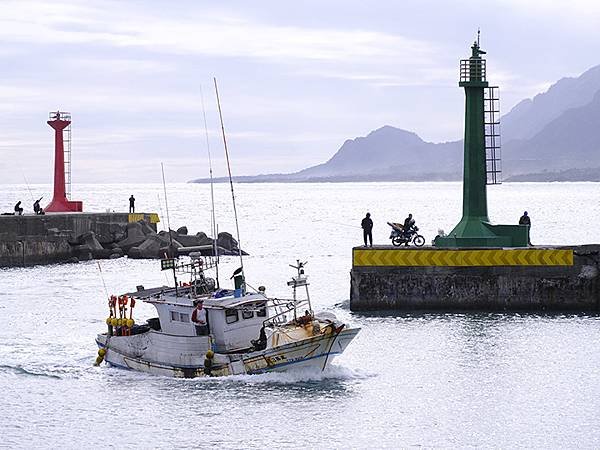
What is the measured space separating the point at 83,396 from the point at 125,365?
274cm

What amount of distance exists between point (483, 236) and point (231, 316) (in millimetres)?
13701

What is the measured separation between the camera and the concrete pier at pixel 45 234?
61594mm

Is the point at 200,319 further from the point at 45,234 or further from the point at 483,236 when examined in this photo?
the point at 45,234

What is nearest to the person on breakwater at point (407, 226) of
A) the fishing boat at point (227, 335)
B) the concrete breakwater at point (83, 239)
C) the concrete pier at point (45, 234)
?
the fishing boat at point (227, 335)

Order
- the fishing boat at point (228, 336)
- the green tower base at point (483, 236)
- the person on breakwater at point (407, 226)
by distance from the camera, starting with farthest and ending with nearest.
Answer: the person on breakwater at point (407, 226) → the green tower base at point (483, 236) → the fishing boat at point (228, 336)

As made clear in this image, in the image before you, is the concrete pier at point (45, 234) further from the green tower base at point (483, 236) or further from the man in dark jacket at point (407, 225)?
the green tower base at point (483, 236)

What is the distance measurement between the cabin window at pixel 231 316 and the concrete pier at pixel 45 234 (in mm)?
35667

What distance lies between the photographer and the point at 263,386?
27125mm

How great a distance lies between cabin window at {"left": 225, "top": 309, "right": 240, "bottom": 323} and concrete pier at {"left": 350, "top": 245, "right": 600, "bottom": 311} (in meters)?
9.53

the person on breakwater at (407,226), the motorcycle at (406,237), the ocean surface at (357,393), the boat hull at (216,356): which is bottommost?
the ocean surface at (357,393)

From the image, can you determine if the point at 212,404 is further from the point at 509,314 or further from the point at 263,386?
the point at 509,314

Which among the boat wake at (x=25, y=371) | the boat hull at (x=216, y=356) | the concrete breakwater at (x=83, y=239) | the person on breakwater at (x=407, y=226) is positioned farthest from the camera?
the concrete breakwater at (x=83, y=239)

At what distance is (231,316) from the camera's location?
2819 cm

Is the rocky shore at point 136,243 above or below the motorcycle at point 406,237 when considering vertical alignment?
below
